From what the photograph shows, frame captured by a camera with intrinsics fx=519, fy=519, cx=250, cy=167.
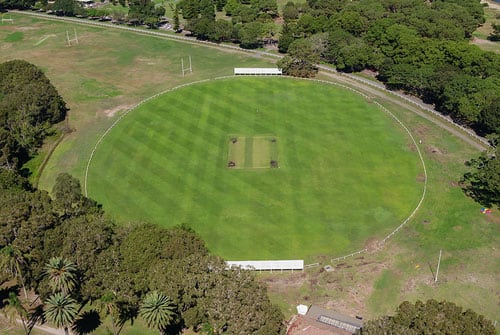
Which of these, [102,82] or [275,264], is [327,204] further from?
[102,82]

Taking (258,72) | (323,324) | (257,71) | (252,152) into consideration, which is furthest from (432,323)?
(257,71)

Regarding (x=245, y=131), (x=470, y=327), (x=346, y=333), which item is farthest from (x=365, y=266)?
(x=245, y=131)

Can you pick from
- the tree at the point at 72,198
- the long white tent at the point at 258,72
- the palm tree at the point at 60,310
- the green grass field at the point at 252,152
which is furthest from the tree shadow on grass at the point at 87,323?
the long white tent at the point at 258,72

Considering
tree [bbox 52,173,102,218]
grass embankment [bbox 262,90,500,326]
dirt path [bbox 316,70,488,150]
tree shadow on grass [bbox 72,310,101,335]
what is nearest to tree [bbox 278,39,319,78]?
dirt path [bbox 316,70,488,150]

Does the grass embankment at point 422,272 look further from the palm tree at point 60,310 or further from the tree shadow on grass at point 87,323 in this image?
the palm tree at point 60,310

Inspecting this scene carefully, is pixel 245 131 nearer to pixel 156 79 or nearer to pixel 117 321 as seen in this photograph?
pixel 156 79
